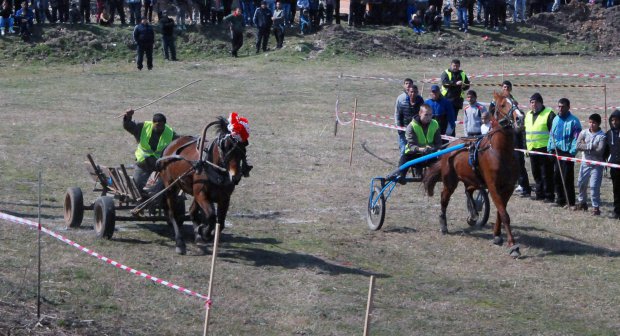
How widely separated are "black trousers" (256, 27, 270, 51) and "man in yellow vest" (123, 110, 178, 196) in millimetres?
21061

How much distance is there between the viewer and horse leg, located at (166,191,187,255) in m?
13.7

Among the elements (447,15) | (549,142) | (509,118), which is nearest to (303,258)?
(509,118)

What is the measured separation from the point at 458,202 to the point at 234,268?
19.6 feet

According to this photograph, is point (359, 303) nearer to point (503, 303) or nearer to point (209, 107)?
point (503, 303)

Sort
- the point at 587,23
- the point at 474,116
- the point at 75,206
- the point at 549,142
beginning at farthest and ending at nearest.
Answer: the point at 587,23, the point at 474,116, the point at 549,142, the point at 75,206

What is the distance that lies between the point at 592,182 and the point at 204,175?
6962mm

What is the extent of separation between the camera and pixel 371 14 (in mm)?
38375

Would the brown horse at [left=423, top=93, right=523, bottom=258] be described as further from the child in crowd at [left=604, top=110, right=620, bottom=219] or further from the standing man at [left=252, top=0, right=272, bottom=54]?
the standing man at [left=252, top=0, right=272, bottom=54]

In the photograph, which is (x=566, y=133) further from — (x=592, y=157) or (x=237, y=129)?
(x=237, y=129)

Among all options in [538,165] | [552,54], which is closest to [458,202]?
[538,165]

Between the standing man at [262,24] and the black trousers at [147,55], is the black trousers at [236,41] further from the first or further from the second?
the black trousers at [147,55]

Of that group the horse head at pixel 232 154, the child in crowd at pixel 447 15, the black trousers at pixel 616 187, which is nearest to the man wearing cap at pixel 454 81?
the black trousers at pixel 616 187

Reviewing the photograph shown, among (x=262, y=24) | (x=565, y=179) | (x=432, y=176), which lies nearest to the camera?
(x=432, y=176)

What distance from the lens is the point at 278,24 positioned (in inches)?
1416
